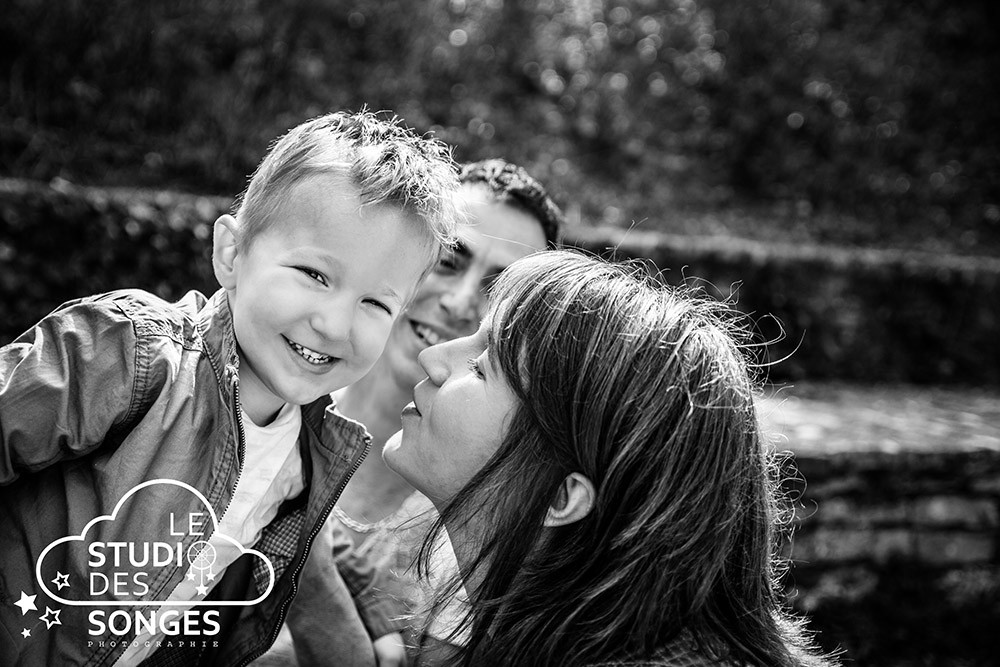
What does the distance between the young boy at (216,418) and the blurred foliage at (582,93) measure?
2.91 metres

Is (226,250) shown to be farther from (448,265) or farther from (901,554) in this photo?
(901,554)

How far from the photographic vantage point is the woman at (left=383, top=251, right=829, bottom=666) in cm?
161

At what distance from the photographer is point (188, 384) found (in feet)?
5.89

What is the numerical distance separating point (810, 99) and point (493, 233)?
635 cm

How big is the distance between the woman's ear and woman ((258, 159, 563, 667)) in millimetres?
622

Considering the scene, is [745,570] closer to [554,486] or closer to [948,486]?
[554,486]

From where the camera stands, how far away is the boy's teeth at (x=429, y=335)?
2.70 meters

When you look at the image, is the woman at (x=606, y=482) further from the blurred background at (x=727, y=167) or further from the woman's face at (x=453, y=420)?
the blurred background at (x=727, y=167)

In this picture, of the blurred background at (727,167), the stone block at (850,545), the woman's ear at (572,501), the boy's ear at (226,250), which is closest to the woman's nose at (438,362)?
the woman's ear at (572,501)

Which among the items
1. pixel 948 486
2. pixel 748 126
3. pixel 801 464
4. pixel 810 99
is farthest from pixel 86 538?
pixel 810 99

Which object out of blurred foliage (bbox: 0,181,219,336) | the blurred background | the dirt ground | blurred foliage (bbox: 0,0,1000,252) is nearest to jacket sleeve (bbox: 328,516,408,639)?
the blurred background

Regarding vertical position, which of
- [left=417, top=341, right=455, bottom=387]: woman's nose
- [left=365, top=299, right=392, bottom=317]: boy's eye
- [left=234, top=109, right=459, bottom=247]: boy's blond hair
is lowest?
[left=417, top=341, right=455, bottom=387]: woman's nose

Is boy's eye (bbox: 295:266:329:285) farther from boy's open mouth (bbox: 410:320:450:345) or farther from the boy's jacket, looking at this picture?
boy's open mouth (bbox: 410:320:450:345)

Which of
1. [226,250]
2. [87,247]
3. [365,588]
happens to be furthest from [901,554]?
[87,247]
